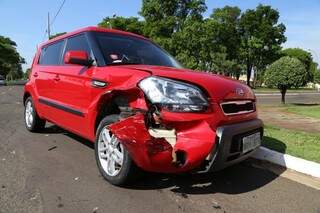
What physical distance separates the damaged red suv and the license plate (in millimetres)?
11

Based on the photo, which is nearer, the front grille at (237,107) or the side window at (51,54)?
the front grille at (237,107)

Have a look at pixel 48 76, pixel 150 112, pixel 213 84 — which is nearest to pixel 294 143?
pixel 213 84

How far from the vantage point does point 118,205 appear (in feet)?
13.9

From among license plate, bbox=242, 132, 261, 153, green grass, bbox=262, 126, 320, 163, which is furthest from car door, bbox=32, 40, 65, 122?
green grass, bbox=262, 126, 320, 163

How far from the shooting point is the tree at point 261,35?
55.5m

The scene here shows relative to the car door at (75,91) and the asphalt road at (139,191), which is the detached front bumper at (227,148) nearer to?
the asphalt road at (139,191)

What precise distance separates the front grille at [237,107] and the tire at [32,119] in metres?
4.17

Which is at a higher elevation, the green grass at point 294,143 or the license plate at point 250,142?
the license plate at point 250,142

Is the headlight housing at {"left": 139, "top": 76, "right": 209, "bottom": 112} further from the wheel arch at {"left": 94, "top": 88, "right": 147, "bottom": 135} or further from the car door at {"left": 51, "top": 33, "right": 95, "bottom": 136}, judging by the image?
the car door at {"left": 51, "top": 33, "right": 95, "bottom": 136}

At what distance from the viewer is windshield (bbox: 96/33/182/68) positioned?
18.0ft

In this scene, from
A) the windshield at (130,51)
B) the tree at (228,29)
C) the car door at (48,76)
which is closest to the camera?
the windshield at (130,51)

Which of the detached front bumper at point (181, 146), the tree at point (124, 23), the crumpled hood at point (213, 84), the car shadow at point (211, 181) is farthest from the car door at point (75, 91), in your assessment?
the tree at point (124, 23)

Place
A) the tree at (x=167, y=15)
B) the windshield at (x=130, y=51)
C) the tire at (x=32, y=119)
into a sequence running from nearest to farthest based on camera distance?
the windshield at (x=130, y=51), the tire at (x=32, y=119), the tree at (x=167, y=15)

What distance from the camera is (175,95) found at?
169 inches
